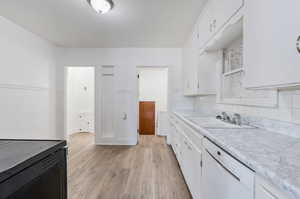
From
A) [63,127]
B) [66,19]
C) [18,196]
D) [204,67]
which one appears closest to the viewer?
[18,196]

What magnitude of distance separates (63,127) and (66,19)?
2.75 m

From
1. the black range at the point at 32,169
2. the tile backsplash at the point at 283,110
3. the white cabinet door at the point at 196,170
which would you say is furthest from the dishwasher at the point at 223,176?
the black range at the point at 32,169

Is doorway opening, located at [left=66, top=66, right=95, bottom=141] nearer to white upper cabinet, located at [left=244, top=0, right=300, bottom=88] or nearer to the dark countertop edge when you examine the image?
the dark countertop edge

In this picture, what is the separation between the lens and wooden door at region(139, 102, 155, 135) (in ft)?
19.2

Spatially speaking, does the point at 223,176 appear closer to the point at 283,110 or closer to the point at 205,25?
the point at 283,110

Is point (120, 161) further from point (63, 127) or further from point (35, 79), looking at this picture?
point (35, 79)

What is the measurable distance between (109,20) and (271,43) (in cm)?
253

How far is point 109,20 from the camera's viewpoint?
9.70ft

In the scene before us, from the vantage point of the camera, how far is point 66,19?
294cm

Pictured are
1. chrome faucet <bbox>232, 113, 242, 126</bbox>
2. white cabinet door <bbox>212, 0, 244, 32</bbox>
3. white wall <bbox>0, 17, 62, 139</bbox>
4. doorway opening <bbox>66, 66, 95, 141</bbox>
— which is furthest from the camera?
doorway opening <bbox>66, 66, 95, 141</bbox>

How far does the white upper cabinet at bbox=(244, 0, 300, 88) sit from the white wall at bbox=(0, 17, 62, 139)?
3.56 meters

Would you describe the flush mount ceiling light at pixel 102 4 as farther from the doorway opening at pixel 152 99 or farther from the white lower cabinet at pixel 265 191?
the doorway opening at pixel 152 99

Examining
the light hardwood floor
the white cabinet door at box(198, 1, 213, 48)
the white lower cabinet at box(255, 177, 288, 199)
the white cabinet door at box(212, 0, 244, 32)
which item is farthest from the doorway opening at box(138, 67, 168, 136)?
the white lower cabinet at box(255, 177, 288, 199)

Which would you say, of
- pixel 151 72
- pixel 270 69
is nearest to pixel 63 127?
pixel 151 72
